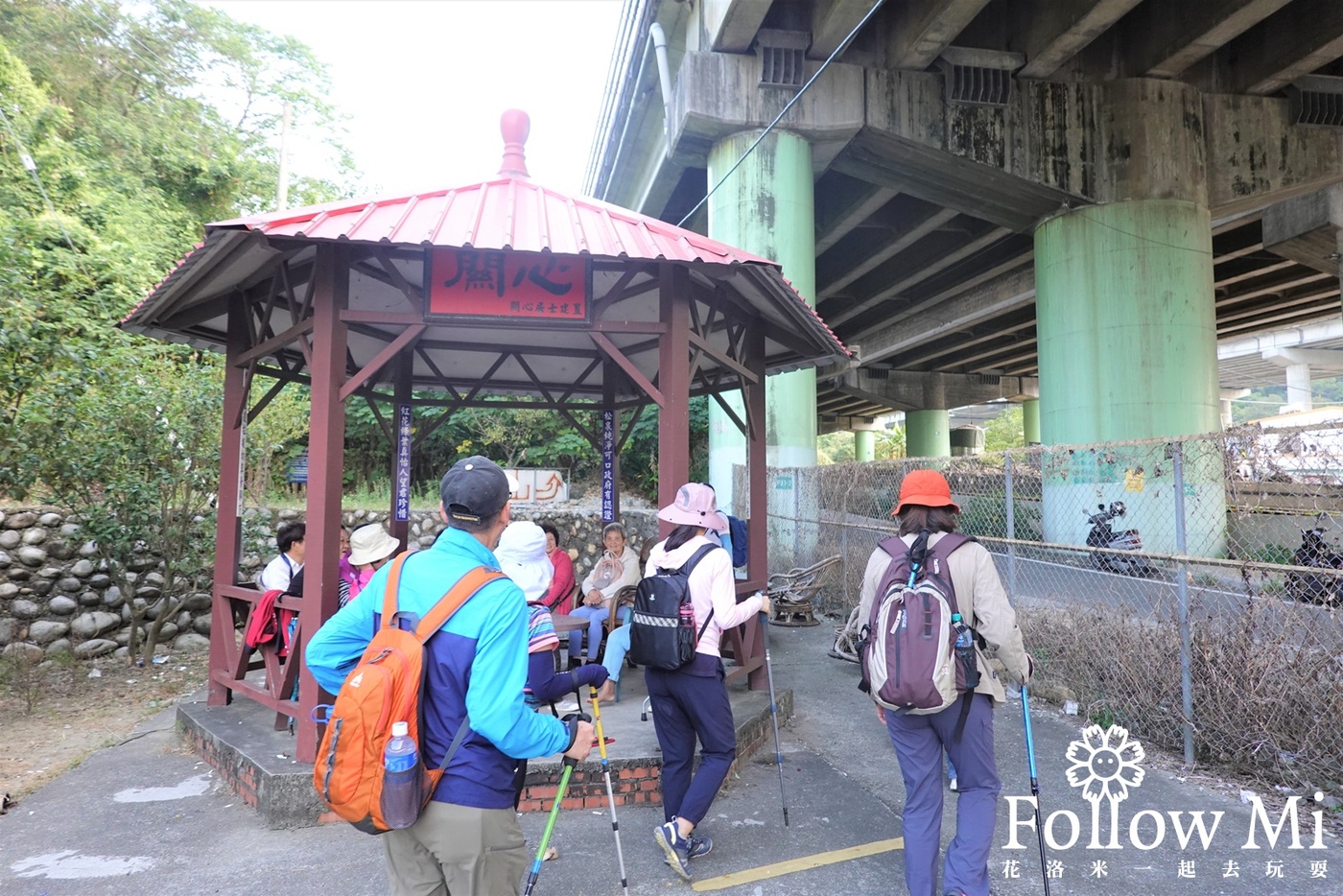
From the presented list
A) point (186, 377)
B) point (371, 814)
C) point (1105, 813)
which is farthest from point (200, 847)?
point (186, 377)

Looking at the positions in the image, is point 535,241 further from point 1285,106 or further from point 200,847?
point 1285,106

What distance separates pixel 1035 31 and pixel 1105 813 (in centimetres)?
1228

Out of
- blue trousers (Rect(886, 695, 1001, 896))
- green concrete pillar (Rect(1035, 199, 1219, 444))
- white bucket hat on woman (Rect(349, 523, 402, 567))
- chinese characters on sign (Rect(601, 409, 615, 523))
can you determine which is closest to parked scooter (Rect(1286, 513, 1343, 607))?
blue trousers (Rect(886, 695, 1001, 896))

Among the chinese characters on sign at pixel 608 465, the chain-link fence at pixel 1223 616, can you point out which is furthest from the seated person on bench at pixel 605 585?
the chain-link fence at pixel 1223 616

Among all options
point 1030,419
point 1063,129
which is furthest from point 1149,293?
point 1030,419

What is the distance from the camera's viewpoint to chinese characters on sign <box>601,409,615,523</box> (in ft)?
28.8

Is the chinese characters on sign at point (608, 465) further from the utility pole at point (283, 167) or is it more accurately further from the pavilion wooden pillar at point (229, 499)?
the utility pole at point (283, 167)

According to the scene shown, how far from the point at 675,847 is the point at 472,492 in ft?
7.71

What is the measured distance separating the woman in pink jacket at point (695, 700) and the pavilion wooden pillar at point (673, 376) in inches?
54.2

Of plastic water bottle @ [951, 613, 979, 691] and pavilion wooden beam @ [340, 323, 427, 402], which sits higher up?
pavilion wooden beam @ [340, 323, 427, 402]

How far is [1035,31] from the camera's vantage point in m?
12.4

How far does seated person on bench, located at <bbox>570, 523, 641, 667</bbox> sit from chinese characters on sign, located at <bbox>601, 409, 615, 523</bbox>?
2006 mm

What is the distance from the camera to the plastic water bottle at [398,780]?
6.56 ft

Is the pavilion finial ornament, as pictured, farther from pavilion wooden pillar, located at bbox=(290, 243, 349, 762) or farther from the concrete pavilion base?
the concrete pavilion base
